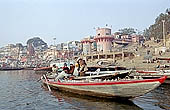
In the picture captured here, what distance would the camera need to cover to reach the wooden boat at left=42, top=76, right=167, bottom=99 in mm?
12234

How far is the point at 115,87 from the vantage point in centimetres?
1305

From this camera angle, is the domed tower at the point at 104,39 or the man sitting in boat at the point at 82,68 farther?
the domed tower at the point at 104,39

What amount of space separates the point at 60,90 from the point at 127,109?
8413 millimetres

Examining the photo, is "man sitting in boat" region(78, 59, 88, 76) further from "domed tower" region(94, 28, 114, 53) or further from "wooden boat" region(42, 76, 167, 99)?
"domed tower" region(94, 28, 114, 53)

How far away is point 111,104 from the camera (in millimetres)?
12844

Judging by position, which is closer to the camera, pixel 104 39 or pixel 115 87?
pixel 115 87

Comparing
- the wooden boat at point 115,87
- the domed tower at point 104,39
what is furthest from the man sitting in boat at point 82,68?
the domed tower at point 104,39

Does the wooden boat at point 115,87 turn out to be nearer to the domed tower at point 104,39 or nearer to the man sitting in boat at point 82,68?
the man sitting in boat at point 82,68

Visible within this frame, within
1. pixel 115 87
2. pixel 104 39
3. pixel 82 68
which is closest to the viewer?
pixel 115 87

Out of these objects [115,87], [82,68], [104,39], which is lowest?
[115,87]

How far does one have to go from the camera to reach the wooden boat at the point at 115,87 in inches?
482

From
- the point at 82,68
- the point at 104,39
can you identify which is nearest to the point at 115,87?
the point at 82,68

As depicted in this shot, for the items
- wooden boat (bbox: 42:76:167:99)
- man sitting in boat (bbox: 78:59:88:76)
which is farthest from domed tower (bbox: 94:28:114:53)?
wooden boat (bbox: 42:76:167:99)

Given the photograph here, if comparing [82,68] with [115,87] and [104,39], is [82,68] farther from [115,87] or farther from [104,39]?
[104,39]
